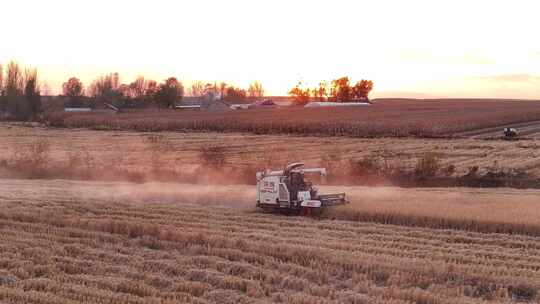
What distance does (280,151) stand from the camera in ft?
126

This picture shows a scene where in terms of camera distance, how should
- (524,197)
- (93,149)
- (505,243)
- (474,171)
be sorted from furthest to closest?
(93,149), (474,171), (524,197), (505,243)

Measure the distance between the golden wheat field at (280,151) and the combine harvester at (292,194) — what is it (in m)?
11.5

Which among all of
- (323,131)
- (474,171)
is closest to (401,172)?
(474,171)

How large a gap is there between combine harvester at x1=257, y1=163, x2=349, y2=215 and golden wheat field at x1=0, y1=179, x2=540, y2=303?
0.45 m

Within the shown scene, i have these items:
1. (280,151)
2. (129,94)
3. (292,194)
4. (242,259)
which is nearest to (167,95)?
(129,94)

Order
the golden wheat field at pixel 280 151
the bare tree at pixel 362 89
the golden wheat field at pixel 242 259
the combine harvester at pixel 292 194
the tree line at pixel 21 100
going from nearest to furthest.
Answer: the golden wheat field at pixel 242 259 < the combine harvester at pixel 292 194 < the golden wheat field at pixel 280 151 < the tree line at pixel 21 100 < the bare tree at pixel 362 89

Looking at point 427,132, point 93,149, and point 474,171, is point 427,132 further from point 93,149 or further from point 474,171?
point 93,149

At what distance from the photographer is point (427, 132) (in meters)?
48.0

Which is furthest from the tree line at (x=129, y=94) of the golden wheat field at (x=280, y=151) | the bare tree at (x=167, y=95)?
the golden wheat field at (x=280, y=151)

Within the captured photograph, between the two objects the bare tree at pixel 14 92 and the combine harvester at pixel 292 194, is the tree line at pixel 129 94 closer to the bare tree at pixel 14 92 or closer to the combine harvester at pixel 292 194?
the bare tree at pixel 14 92

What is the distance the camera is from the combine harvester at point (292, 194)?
17.8m

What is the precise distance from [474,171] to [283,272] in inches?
A: 705

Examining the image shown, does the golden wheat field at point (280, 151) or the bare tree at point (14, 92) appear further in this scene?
the bare tree at point (14, 92)

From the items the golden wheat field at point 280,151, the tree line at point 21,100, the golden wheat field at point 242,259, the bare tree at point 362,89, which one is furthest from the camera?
the bare tree at point 362,89
